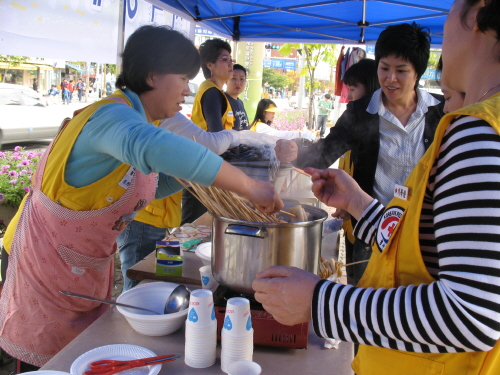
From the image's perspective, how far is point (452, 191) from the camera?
75 centimetres

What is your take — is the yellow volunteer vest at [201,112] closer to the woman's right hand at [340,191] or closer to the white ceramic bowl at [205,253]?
the white ceramic bowl at [205,253]

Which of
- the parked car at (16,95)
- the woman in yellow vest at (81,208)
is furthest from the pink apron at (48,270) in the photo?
the parked car at (16,95)

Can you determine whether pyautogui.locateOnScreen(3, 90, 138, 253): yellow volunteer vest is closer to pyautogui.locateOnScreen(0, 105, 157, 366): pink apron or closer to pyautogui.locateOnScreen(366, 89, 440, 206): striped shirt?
pyautogui.locateOnScreen(0, 105, 157, 366): pink apron

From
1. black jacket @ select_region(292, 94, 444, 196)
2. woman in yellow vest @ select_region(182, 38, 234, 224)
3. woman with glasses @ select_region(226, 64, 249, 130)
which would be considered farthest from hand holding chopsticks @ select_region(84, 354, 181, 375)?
woman with glasses @ select_region(226, 64, 249, 130)

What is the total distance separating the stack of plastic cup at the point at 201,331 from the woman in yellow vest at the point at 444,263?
30cm

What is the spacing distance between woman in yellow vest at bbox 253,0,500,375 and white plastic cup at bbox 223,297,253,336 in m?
0.21

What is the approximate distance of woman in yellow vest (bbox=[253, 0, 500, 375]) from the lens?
2.36ft

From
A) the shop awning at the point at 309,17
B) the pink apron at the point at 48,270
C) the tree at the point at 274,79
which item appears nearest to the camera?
the pink apron at the point at 48,270

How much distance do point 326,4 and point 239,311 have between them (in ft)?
14.5

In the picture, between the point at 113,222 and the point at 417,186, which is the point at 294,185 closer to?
the point at 113,222

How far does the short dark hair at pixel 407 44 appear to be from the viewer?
2.54m

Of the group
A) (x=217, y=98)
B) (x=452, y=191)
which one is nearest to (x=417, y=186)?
(x=452, y=191)

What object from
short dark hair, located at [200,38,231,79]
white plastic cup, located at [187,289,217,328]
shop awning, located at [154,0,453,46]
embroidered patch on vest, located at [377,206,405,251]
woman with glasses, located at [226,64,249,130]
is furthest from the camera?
shop awning, located at [154,0,453,46]

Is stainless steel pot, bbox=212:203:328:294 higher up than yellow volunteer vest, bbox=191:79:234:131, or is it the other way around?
yellow volunteer vest, bbox=191:79:234:131
